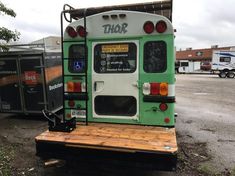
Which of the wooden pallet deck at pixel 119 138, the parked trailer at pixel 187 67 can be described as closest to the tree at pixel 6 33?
the wooden pallet deck at pixel 119 138

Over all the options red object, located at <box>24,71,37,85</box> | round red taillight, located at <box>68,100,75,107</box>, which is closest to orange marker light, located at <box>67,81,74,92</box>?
round red taillight, located at <box>68,100,75,107</box>

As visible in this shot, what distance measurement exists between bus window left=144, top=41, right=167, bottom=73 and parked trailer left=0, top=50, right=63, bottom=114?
174 inches

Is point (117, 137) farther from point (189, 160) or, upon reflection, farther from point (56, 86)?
point (56, 86)

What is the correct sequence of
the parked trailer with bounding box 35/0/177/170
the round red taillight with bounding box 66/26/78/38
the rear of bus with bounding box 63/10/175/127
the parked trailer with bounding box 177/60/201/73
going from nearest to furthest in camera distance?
the parked trailer with bounding box 35/0/177/170 < the rear of bus with bounding box 63/10/175/127 < the round red taillight with bounding box 66/26/78/38 < the parked trailer with bounding box 177/60/201/73

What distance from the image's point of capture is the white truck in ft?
103

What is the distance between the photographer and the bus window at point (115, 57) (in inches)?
171

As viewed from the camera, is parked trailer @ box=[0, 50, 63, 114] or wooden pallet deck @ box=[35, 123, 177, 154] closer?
wooden pallet deck @ box=[35, 123, 177, 154]

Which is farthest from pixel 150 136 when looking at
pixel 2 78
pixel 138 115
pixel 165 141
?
pixel 2 78

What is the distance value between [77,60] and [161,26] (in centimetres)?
158

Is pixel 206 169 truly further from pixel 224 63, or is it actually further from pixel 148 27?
pixel 224 63

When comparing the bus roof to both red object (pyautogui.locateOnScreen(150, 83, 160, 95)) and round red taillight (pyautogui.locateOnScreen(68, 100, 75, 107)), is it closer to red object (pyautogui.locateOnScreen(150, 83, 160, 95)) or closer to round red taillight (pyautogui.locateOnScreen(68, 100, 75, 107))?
red object (pyautogui.locateOnScreen(150, 83, 160, 95))

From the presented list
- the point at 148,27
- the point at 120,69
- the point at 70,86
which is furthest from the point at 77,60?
the point at 148,27

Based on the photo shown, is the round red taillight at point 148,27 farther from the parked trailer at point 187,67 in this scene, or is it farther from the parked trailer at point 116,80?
the parked trailer at point 187,67

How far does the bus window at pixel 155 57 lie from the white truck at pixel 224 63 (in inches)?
1181
